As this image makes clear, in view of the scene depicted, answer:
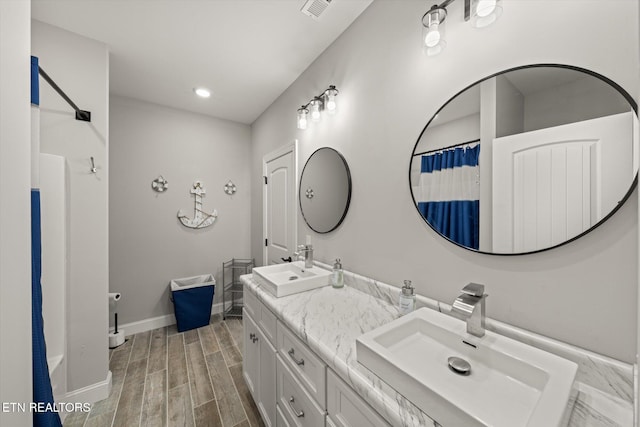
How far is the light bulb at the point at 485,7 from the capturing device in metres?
0.84

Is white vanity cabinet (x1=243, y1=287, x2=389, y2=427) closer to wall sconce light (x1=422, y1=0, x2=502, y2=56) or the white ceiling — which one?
wall sconce light (x1=422, y1=0, x2=502, y2=56)

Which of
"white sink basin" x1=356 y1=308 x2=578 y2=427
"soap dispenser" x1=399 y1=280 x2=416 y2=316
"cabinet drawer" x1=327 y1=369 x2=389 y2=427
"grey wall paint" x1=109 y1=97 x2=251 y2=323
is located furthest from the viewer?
"grey wall paint" x1=109 y1=97 x2=251 y2=323

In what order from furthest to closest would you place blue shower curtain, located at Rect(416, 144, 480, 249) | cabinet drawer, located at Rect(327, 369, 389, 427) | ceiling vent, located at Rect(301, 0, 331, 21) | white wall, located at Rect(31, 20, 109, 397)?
white wall, located at Rect(31, 20, 109, 397) < ceiling vent, located at Rect(301, 0, 331, 21) < blue shower curtain, located at Rect(416, 144, 480, 249) < cabinet drawer, located at Rect(327, 369, 389, 427)

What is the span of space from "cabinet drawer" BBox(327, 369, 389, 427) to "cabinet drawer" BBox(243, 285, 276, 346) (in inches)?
20.2

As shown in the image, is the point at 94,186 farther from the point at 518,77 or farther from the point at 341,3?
the point at 518,77

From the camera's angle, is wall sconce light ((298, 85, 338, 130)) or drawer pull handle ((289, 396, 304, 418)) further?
wall sconce light ((298, 85, 338, 130))

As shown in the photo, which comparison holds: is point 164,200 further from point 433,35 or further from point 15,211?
point 433,35

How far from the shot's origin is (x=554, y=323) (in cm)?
76

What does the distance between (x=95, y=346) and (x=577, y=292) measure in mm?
2787

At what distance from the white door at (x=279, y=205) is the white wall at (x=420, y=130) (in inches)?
17.2

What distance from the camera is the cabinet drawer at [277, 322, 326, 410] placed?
0.86 metres

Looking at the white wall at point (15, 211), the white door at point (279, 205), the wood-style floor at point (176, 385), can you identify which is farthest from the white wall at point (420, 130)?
the white wall at point (15, 211)

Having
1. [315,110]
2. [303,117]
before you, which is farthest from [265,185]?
[315,110]

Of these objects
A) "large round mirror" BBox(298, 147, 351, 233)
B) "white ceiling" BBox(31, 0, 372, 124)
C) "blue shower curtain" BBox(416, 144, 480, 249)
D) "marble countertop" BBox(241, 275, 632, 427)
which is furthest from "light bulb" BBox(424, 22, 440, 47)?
"marble countertop" BBox(241, 275, 632, 427)
